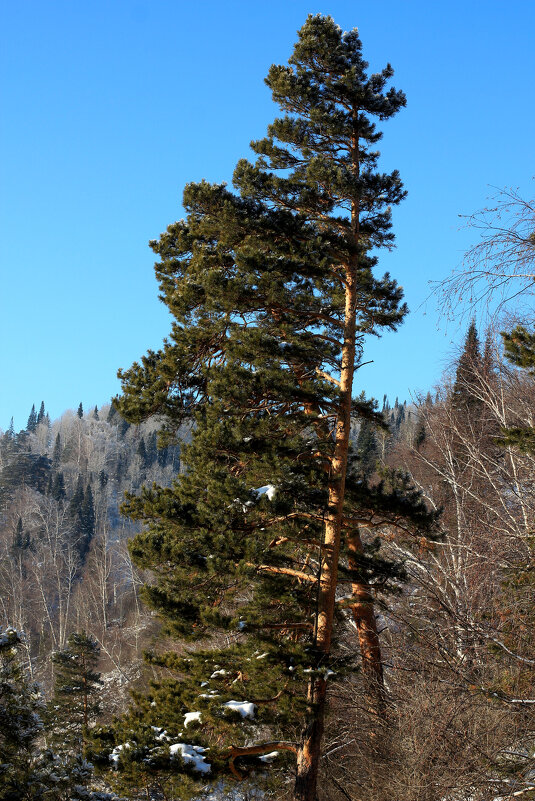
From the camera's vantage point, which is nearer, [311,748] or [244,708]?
[244,708]

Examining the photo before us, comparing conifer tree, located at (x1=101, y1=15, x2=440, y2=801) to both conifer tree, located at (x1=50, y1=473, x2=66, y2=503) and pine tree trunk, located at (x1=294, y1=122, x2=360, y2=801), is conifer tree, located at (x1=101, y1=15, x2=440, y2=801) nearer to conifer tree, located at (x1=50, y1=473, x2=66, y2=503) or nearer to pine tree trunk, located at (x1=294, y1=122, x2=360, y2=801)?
pine tree trunk, located at (x1=294, y1=122, x2=360, y2=801)

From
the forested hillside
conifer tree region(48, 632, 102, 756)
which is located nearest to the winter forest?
the forested hillside

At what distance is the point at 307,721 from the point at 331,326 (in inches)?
232

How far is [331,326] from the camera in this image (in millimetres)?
11094

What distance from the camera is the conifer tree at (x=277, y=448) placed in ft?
29.8

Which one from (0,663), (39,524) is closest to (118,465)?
(39,524)

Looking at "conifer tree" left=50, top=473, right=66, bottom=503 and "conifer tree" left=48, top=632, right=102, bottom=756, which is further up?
A: "conifer tree" left=50, top=473, right=66, bottom=503

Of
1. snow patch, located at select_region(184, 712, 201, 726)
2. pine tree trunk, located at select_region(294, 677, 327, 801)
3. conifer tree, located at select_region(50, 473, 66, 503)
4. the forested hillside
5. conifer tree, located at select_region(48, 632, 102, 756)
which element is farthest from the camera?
conifer tree, located at select_region(50, 473, 66, 503)

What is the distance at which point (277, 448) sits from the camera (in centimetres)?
968

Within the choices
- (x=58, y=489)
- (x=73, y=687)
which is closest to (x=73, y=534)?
(x=58, y=489)

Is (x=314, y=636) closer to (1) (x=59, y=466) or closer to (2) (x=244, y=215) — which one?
(2) (x=244, y=215)

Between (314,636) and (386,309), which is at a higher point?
(386,309)

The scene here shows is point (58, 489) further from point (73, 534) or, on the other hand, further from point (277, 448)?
point (277, 448)

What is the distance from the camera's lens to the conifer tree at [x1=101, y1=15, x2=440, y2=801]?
29.8ft
